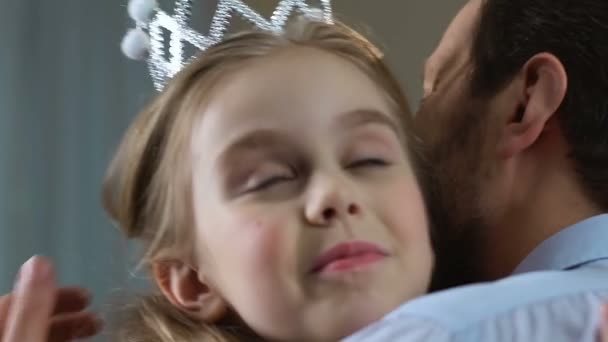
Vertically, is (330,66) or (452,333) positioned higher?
(330,66)

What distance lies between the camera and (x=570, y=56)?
1.08 meters

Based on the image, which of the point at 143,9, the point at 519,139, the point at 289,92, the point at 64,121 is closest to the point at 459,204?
the point at 519,139

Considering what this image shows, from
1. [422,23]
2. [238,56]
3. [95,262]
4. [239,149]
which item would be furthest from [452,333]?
[422,23]

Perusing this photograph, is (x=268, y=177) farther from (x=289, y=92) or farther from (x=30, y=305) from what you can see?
(x=30, y=305)

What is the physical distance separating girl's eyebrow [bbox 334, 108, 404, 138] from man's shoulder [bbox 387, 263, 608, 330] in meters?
0.20

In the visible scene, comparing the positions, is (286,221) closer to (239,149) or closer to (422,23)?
(239,149)

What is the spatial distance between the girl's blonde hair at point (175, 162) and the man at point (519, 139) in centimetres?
10

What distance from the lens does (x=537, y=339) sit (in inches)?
28.9

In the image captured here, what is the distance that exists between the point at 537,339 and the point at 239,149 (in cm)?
32

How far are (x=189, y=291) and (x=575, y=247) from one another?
38 cm

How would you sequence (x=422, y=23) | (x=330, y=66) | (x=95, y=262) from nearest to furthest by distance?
(x=330, y=66) < (x=95, y=262) < (x=422, y=23)

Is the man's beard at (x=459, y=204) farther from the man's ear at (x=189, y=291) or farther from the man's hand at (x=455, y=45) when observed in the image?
the man's ear at (x=189, y=291)

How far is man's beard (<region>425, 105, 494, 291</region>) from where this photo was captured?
3.60 ft

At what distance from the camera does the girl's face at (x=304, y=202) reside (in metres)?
0.84
